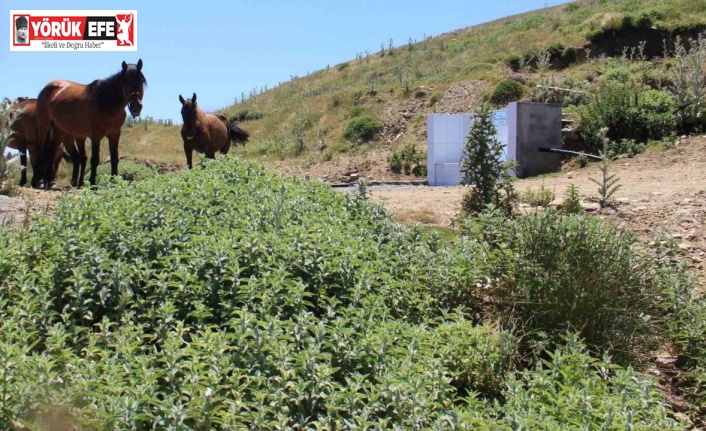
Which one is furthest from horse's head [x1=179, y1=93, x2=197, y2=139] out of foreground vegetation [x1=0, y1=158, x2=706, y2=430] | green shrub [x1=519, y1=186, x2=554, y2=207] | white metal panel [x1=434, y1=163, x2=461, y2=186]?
foreground vegetation [x1=0, y1=158, x2=706, y2=430]

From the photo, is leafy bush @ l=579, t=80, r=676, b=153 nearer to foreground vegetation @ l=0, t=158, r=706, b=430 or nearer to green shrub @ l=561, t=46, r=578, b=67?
foreground vegetation @ l=0, t=158, r=706, b=430

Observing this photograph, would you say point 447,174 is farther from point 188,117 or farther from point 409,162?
point 188,117

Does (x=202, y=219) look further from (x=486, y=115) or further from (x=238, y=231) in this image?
(x=486, y=115)

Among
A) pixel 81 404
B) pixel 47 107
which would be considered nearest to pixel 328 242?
pixel 81 404

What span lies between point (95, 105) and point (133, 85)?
70 centimetres

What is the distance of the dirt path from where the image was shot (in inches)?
276

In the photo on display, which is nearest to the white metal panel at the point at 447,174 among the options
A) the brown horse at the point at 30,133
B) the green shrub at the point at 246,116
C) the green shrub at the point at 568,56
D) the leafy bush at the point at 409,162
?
the leafy bush at the point at 409,162

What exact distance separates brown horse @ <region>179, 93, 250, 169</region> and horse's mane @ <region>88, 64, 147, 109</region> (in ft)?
8.13

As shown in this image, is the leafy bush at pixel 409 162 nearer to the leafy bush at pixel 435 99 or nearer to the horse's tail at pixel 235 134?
the horse's tail at pixel 235 134

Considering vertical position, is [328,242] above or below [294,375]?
above

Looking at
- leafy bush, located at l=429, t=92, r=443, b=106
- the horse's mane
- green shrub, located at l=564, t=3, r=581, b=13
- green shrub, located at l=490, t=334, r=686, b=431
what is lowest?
green shrub, located at l=490, t=334, r=686, b=431

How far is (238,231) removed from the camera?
15.4ft

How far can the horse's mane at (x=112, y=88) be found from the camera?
10.2 metres

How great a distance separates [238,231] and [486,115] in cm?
388
